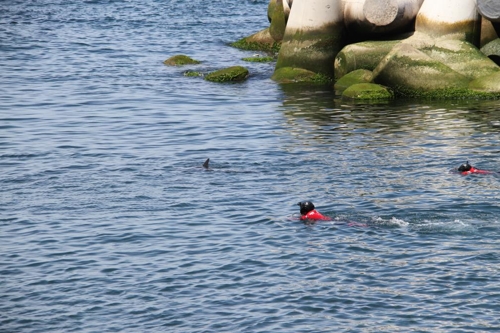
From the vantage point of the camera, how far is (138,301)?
68.0ft

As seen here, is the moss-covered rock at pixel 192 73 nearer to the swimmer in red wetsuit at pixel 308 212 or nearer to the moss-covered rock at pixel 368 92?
the moss-covered rock at pixel 368 92

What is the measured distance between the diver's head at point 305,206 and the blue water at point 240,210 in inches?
18.9

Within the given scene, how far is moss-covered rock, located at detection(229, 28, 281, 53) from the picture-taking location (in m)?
57.3

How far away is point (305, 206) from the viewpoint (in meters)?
25.1

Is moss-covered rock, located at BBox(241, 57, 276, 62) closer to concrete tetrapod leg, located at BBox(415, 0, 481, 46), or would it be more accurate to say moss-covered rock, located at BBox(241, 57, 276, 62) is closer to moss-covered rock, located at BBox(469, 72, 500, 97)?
concrete tetrapod leg, located at BBox(415, 0, 481, 46)

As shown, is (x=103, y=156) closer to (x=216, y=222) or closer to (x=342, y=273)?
(x=216, y=222)

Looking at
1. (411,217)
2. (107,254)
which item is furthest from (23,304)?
(411,217)

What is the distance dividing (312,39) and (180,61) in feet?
35.9

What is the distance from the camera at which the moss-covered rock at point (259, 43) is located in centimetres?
5728

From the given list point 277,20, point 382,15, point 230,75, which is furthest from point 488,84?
point 277,20

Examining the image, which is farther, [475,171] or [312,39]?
[312,39]

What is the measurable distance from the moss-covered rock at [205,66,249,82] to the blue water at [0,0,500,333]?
612 millimetres

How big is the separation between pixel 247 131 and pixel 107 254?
14483 mm

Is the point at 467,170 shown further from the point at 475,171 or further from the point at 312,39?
the point at 312,39
